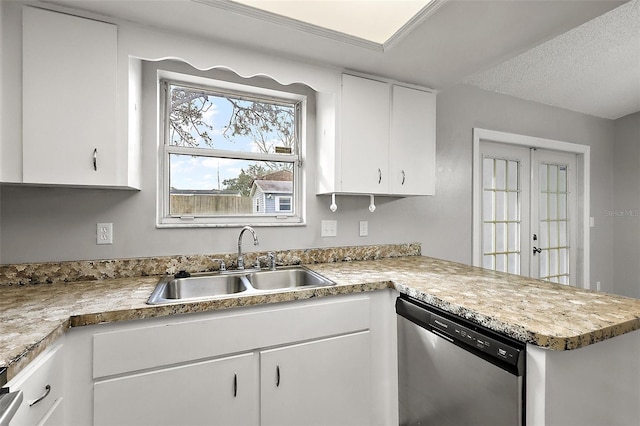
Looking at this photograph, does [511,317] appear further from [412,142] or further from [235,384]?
[412,142]

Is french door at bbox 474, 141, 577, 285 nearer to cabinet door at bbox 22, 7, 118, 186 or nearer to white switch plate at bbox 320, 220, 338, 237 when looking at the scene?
white switch plate at bbox 320, 220, 338, 237

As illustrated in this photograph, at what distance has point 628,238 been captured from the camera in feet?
11.9

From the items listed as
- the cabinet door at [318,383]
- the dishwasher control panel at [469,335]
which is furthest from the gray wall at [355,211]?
the dishwasher control panel at [469,335]

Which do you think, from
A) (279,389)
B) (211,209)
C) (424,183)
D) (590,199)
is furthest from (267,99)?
(590,199)

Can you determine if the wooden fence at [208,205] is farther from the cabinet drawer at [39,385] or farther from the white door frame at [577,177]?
the white door frame at [577,177]

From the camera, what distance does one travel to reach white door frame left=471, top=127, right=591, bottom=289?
2.77 m

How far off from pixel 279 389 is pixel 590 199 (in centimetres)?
419

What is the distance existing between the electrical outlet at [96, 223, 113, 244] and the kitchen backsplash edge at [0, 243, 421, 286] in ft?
0.36

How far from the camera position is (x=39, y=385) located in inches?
35.2

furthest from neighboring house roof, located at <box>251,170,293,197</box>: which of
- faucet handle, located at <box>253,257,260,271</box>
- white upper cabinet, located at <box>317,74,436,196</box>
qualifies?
faucet handle, located at <box>253,257,260,271</box>

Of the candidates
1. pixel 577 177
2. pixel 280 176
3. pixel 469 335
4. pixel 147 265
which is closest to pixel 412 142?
pixel 280 176

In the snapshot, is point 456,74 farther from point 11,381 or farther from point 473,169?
point 11,381

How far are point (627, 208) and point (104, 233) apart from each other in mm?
5261

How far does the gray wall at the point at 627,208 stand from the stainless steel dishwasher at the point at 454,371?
388cm
